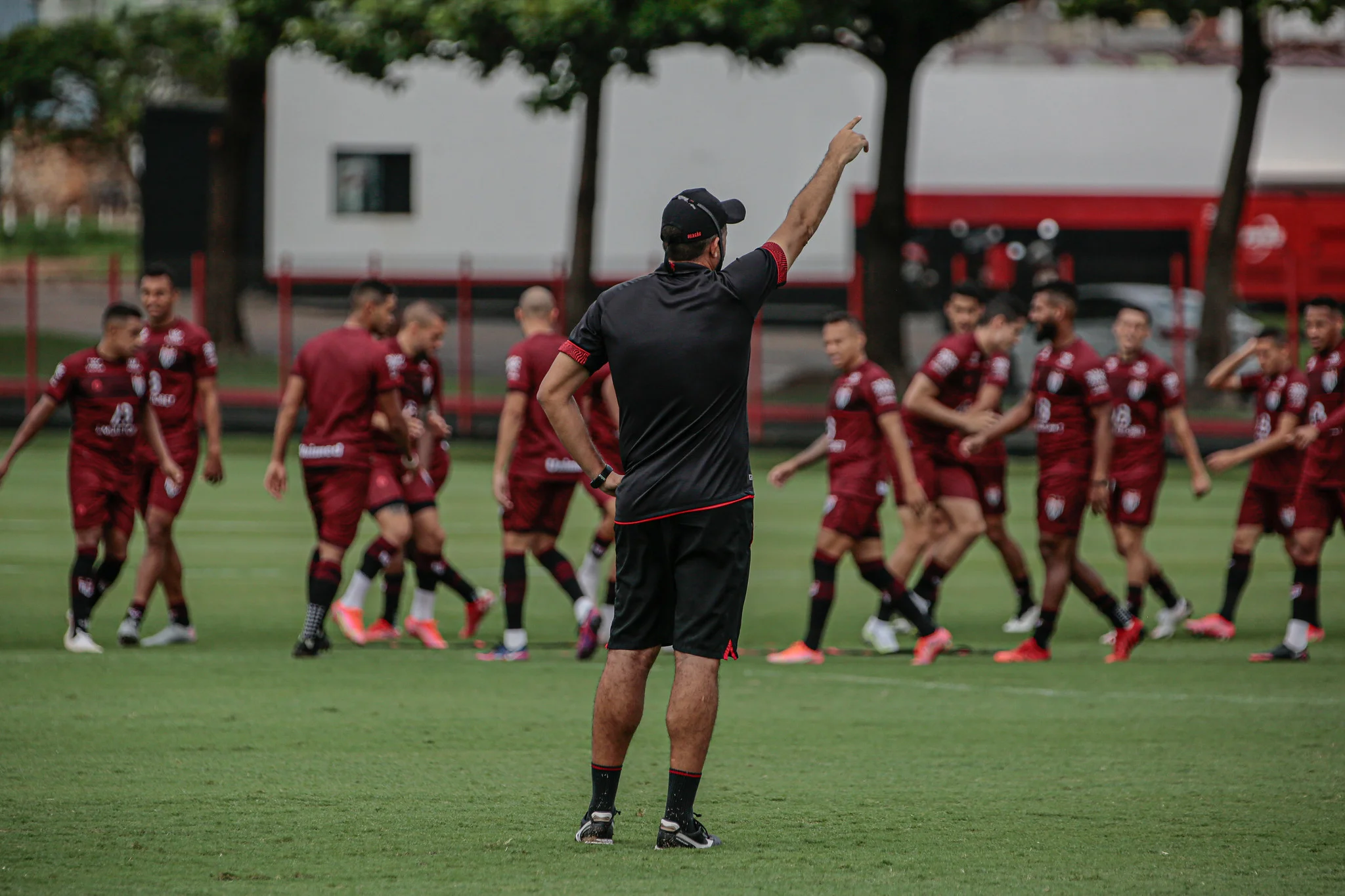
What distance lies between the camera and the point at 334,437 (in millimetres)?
9883

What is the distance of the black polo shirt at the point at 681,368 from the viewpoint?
5.60 m

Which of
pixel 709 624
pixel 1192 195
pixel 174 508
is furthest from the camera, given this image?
pixel 1192 195

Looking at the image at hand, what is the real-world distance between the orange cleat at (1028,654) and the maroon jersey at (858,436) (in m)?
1.21

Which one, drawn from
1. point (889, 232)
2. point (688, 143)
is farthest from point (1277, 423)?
point (688, 143)

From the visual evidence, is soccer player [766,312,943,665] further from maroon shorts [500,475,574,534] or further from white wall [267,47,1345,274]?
white wall [267,47,1345,274]

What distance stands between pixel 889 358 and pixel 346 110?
62.0 ft

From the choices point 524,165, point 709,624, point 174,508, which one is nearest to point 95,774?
point 709,624

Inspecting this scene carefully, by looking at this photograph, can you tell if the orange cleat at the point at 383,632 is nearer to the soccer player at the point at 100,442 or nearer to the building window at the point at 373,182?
the soccer player at the point at 100,442

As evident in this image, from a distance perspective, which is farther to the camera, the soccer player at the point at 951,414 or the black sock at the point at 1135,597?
the black sock at the point at 1135,597

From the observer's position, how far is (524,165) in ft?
130

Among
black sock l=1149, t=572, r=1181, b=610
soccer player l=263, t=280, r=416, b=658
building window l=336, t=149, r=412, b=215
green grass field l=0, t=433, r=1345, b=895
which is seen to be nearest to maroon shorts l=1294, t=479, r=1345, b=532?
green grass field l=0, t=433, r=1345, b=895

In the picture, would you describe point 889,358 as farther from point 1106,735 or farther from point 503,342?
point 1106,735

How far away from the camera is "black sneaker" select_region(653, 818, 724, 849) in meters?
5.62

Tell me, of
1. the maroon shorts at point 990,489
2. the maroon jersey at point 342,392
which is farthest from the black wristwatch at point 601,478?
the maroon shorts at point 990,489
